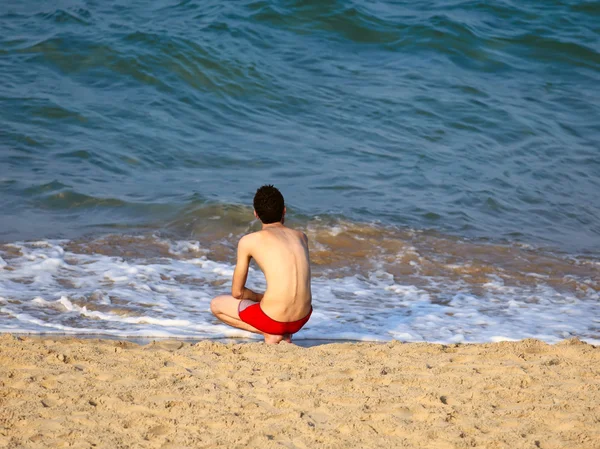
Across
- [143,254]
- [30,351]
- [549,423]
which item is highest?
[549,423]

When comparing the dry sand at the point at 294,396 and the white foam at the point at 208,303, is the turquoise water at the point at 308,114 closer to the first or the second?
the white foam at the point at 208,303

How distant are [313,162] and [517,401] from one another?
616 centimetres

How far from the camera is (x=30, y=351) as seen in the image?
427 cm

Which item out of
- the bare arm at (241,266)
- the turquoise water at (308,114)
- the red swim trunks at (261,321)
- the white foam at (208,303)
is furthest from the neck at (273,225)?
the turquoise water at (308,114)

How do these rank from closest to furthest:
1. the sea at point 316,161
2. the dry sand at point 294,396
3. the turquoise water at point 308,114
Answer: the dry sand at point 294,396 → the sea at point 316,161 → the turquoise water at point 308,114

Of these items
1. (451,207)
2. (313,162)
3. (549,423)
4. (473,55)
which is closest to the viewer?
(549,423)

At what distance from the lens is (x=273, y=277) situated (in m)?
4.85

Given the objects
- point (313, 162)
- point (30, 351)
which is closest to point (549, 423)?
point (30, 351)

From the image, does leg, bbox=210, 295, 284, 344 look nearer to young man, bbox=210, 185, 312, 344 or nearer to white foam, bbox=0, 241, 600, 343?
young man, bbox=210, 185, 312, 344

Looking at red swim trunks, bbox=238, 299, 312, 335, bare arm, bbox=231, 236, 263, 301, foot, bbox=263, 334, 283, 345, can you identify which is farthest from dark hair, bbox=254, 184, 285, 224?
foot, bbox=263, 334, 283, 345

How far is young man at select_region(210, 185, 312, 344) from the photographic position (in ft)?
15.9

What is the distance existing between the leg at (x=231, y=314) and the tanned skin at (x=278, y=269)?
0.03 metres

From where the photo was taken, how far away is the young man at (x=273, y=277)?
4.84 m

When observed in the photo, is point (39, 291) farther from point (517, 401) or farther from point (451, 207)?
point (451, 207)
